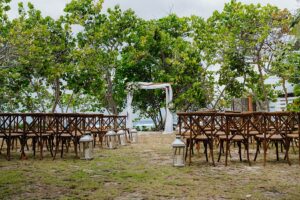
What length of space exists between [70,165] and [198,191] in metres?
2.78

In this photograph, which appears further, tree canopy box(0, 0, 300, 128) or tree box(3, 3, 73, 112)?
tree canopy box(0, 0, 300, 128)

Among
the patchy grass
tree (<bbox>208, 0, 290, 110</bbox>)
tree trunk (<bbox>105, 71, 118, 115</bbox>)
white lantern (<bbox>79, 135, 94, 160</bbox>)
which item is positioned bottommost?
the patchy grass

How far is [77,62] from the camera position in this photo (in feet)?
51.8

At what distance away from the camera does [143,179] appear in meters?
4.82

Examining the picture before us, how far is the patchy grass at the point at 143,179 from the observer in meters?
3.98

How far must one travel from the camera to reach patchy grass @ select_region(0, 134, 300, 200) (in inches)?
157

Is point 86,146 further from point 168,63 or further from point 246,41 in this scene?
point 168,63

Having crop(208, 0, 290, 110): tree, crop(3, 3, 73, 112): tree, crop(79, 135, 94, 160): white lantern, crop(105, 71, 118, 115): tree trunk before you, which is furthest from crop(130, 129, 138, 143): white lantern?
crop(105, 71, 118, 115): tree trunk

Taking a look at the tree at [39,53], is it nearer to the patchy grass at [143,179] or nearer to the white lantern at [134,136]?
the white lantern at [134,136]

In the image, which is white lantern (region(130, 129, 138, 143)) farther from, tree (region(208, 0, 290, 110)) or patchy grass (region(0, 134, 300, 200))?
tree (region(208, 0, 290, 110))

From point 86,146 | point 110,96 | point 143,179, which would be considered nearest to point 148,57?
point 110,96

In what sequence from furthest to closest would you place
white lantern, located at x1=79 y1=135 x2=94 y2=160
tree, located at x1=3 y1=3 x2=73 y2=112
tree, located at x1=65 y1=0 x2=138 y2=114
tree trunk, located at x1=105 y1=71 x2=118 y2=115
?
tree trunk, located at x1=105 y1=71 x2=118 y2=115
tree, located at x1=65 y1=0 x2=138 y2=114
tree, located at x1=3 y1=3 x2=73 y2=112
white lantern, located at x1=79 y1=135 x2=94 y2=160

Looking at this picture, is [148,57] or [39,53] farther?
[148,57]

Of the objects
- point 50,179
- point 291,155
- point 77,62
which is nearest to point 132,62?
point 77,62
